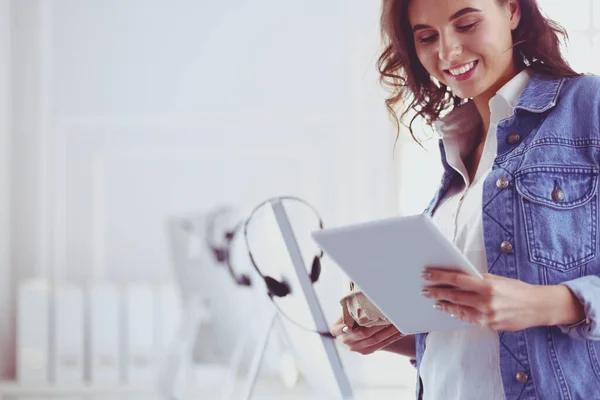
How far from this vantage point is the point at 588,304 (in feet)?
2.84

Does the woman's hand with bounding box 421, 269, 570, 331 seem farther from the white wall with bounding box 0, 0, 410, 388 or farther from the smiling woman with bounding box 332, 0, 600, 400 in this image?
the white wall with bounding box 0, 0, 410, 388

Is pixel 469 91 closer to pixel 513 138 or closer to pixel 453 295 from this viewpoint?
pixel 513 138

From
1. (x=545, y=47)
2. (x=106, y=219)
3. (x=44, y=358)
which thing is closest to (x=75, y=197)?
(x=106, y=219)

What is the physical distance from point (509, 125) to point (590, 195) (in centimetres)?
15

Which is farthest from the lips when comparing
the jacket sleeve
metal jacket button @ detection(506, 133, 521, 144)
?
the jacket sleeve

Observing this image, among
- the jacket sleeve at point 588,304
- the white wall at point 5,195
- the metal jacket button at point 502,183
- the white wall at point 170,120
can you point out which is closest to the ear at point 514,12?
the metal jacket button at point 502,183

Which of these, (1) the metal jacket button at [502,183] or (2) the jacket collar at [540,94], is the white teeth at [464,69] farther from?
(1) the metal jacket button at [502,183]

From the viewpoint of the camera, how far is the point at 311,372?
141cm

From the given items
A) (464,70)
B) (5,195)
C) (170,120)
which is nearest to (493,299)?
(464,70)

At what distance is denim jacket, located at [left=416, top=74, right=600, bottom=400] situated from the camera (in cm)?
93

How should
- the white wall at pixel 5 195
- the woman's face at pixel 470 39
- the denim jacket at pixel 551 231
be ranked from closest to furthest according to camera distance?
the denim jacket at pixel 551 231, the woman's face at pixel 470 39, the white wall at pixel 5 195

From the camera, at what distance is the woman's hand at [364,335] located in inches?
43.8

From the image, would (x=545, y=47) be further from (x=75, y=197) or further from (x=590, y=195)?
(x=75, y=197)

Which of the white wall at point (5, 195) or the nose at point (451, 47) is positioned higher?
the nose at point (451, 47)
